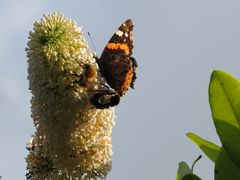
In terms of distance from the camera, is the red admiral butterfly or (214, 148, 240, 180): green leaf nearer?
(214, 148, 240, 180): green leaf

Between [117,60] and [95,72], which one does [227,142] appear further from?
[117,60]

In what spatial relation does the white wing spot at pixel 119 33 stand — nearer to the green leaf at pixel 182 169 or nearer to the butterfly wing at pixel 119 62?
the butterfly wing at pixel 119 62

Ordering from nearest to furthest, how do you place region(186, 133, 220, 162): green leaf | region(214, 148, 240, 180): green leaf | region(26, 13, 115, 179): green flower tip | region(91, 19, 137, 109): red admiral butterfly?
region(214, 148, 240, 180): green leaf, region(186, 133, 220, 162): green leaf, region(26, 13, 115, 179): green flower tip, region(91, 19, 137, 109): red admiral butterfly

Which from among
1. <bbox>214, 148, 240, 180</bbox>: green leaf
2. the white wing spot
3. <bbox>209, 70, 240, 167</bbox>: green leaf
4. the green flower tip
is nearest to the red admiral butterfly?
the white wing spot

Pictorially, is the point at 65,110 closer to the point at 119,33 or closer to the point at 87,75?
the point at 87,75

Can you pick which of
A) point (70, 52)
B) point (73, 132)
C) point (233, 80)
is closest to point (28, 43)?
point (70, 52)

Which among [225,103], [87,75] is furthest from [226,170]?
[87,75]

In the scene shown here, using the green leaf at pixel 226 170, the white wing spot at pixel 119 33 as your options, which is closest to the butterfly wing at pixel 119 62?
the white wing spot at pixel 119 33

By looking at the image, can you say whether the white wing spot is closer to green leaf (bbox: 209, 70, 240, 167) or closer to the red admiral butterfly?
the red admiral butterfly
